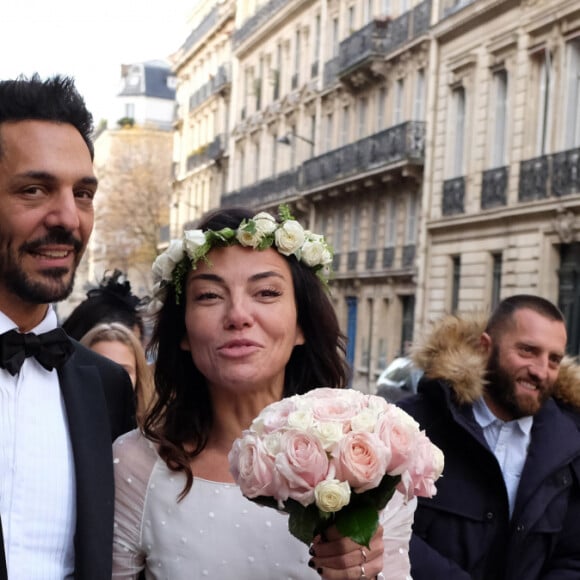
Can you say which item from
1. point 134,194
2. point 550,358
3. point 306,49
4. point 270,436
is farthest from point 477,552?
point 134,194

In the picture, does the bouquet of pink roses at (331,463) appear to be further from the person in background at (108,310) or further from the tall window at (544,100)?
the tall window at (544,100)

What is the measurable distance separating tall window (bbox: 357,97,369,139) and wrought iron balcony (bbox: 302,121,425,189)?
2.10 ft

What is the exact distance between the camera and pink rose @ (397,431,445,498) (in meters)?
3.36

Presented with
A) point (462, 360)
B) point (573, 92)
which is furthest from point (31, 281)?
point (573, 92)

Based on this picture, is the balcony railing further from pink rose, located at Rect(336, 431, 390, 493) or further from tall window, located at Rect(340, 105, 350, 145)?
pink rose, located at Rect(336, 431, 390, 493)

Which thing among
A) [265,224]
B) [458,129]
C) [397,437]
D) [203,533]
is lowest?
[203,533]

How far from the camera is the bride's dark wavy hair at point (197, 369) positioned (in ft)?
13.3

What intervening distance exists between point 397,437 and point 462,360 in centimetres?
238

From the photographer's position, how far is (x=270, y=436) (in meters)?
3.33

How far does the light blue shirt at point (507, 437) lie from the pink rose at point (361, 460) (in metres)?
2.41

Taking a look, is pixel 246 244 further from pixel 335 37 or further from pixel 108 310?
pixel 335 37

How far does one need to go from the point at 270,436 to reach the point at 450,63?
2954 centimetres

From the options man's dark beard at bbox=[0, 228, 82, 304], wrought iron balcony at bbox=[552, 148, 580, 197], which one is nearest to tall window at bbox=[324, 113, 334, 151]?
wrought iron balcony at bbox=[552, 148, 580, 197]

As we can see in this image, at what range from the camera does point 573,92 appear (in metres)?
25.5
